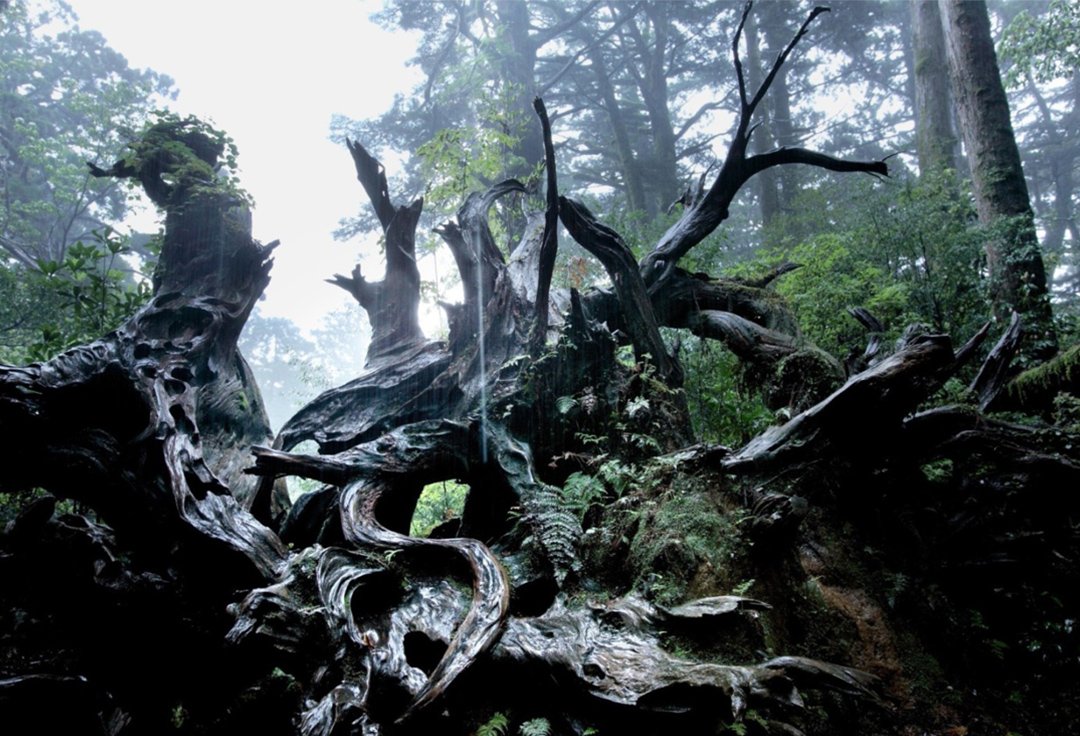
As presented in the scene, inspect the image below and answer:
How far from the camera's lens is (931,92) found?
35.4 feet

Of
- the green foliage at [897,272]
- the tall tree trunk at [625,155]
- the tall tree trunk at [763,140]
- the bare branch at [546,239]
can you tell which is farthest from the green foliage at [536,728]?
the tall tree trunk at [625,155]

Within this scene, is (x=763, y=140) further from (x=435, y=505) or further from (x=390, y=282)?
(x=435, y=505)

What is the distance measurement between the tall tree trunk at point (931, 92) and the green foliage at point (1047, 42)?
5.70ft

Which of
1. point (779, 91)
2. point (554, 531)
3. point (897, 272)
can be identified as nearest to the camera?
point (554, 531)

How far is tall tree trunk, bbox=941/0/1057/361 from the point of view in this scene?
5.77m

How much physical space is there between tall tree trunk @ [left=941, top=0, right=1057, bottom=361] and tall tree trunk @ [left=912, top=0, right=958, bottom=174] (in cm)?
225

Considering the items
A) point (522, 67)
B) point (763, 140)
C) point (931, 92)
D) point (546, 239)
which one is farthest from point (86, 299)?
point (763, 140)

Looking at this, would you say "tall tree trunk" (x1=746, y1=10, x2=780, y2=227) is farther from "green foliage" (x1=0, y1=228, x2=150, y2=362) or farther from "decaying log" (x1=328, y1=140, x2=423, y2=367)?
"green foliage" (x1=0, y1=228, x2=150, y2=362)

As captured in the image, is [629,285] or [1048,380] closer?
[1048,380]

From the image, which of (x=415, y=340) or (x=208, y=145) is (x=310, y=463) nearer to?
(x=415, y=340)

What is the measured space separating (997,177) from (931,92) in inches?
224

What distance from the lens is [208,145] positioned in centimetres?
729

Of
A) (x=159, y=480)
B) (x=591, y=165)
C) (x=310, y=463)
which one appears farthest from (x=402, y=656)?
(x=591, y=165)

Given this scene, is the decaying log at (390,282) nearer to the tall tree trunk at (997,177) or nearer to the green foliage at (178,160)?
the green foliage at (178,160)
